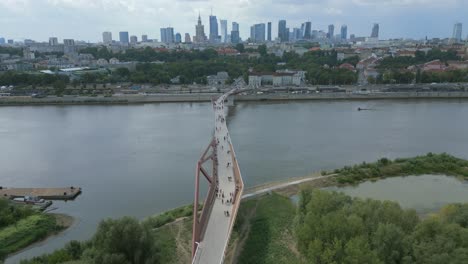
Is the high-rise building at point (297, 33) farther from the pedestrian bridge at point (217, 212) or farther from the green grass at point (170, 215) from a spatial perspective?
the green grass at point (170, 215)

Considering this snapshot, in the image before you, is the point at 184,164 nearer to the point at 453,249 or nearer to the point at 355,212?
the point at 355,212

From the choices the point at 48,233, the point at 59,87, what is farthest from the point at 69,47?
the point at 48,233

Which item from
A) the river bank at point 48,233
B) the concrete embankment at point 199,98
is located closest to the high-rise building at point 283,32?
the concrete embankment at point 199,98

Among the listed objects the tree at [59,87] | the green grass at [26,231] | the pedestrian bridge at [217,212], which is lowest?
the green grass at [26,231]

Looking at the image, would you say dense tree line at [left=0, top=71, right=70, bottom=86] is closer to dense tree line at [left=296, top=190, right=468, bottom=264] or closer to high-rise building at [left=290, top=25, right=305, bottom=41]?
dense tree line at [left=296, top=190, right=468, bottom=264]

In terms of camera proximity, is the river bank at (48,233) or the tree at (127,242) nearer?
the tree at (127,242)

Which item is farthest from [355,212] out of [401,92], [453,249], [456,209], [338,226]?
[401,92]

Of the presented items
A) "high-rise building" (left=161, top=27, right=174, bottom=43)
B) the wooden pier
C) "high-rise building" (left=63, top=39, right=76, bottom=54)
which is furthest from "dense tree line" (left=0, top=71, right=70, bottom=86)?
"high-rise building" (left=161, top=27, right=174, bottom=43)
